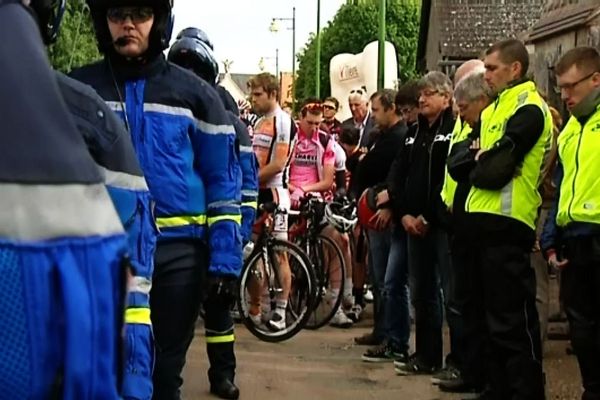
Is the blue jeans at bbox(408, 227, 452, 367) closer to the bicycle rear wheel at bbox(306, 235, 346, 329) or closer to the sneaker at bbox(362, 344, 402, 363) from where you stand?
the sneaker at bbox(362, 344, 402, 363)

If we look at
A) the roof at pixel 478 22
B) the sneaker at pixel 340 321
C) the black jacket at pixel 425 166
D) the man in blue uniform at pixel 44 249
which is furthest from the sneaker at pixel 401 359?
the roof at pixel 478 22

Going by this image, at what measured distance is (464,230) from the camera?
6.61 meters

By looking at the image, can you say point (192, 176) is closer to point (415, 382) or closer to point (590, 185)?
point (590, 185)

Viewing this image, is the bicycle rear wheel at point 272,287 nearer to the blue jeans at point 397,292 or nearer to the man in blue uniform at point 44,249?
the blue jeans at point 397,292

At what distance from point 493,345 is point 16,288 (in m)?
5.05

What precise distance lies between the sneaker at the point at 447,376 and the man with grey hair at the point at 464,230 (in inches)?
4.9

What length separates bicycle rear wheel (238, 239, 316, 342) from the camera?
9.67m

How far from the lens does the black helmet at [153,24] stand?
452 cm

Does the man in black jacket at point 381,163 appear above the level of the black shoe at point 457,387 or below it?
above

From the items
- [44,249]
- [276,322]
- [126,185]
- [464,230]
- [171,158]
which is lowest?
[276,322]

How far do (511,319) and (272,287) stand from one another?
355cm

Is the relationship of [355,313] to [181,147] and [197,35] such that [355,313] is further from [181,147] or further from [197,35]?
[181,147]

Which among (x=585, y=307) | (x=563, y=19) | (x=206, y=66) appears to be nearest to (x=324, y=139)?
(x=563, y=19)

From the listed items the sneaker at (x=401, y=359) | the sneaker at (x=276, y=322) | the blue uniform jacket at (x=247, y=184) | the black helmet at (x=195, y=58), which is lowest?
the sneaker at (x=401, y=359)
